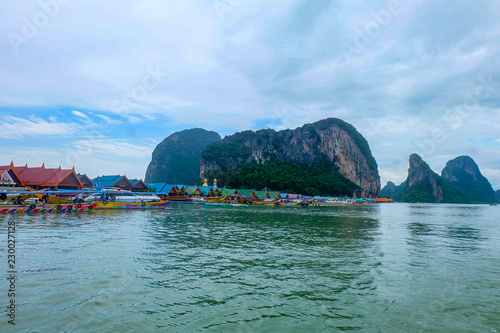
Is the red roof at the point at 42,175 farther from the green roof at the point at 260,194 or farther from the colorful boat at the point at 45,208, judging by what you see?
the green roof at the point at 260,194

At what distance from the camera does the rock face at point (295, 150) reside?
455ft

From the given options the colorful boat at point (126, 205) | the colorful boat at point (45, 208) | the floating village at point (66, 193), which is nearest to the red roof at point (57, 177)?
the floating village at point (66, 193)

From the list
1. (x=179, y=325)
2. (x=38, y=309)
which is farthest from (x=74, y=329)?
(x=179, y=325)

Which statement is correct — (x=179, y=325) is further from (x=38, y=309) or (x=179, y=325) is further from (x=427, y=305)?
(x=427, y=305)

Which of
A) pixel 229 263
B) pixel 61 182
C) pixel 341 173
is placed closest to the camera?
pixel 229 263

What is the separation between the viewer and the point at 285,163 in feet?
534

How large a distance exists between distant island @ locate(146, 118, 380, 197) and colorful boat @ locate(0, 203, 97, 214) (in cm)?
8257

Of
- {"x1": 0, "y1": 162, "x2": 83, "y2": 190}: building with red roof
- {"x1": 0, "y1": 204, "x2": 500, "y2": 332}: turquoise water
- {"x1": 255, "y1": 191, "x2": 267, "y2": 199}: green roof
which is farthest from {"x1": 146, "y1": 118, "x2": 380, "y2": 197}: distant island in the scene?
{"x1": 0, "y1": 204, "x2": 500, "y2": 332}: turquoise water

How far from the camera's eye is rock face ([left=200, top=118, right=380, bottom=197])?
139 meters

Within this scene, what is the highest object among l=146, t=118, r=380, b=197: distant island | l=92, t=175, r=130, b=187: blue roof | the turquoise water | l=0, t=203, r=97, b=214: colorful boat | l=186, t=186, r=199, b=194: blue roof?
l=146, t=118, r=380, b=197: distant island

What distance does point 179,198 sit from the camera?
7706cm

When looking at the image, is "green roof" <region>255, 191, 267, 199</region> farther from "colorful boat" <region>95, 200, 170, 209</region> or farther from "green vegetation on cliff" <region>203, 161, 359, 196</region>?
"colorful boat" <region>95, 200, 170, 209</region>

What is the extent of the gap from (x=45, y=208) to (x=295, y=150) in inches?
5829

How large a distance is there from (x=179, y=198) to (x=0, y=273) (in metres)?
68.1
